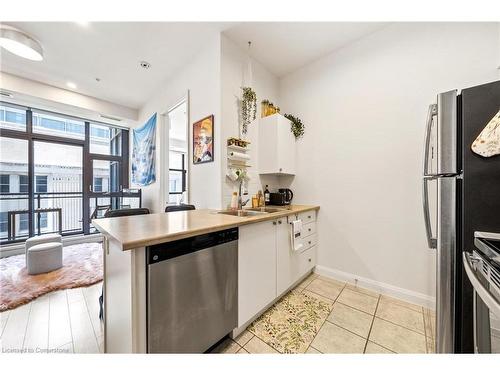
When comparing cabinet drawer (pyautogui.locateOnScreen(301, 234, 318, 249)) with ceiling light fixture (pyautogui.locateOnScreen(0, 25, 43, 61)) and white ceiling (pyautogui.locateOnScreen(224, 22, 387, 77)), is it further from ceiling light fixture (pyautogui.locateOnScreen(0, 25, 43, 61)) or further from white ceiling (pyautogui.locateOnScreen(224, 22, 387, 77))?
ceiling light fixture (pyautogui.locateOnScreen(0, 25, 43, 61))

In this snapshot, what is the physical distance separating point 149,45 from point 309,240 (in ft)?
10.6

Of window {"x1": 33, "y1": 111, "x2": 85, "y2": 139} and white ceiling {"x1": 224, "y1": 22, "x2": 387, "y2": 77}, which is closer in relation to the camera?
white ceiling {"x1": 224, "y1": 22, "x2": 387, "y2": 77}

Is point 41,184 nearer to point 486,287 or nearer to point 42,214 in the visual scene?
point 42,214

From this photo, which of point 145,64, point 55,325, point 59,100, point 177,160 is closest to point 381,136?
point 145,64

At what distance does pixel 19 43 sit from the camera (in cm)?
212

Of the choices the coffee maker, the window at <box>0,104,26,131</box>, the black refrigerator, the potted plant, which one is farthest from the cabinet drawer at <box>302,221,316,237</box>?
the window at <box>0,104,26,131</box>

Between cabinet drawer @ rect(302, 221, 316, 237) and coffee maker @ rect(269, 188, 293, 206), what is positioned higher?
coffee maker @ rect(269, 188, 293, 206)

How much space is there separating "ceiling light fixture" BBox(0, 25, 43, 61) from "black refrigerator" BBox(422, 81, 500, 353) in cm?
410

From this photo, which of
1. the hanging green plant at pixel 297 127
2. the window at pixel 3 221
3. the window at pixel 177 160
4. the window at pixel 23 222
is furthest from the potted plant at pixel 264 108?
the window at pixel 3 221

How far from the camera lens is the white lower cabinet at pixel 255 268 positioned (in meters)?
1.39

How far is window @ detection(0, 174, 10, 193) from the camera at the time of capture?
10.8 feet

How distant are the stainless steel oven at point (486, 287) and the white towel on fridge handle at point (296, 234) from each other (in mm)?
1176

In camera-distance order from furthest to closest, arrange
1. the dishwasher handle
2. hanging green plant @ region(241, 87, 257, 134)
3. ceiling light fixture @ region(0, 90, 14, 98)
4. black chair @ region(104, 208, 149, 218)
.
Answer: ceiling light fixture @ region(0, 90, 14, 98) < hanging green plant @ region(241, 87, 257, 134) < black chair @ region(104, 208, 149, 218) < the dishwasher handle
